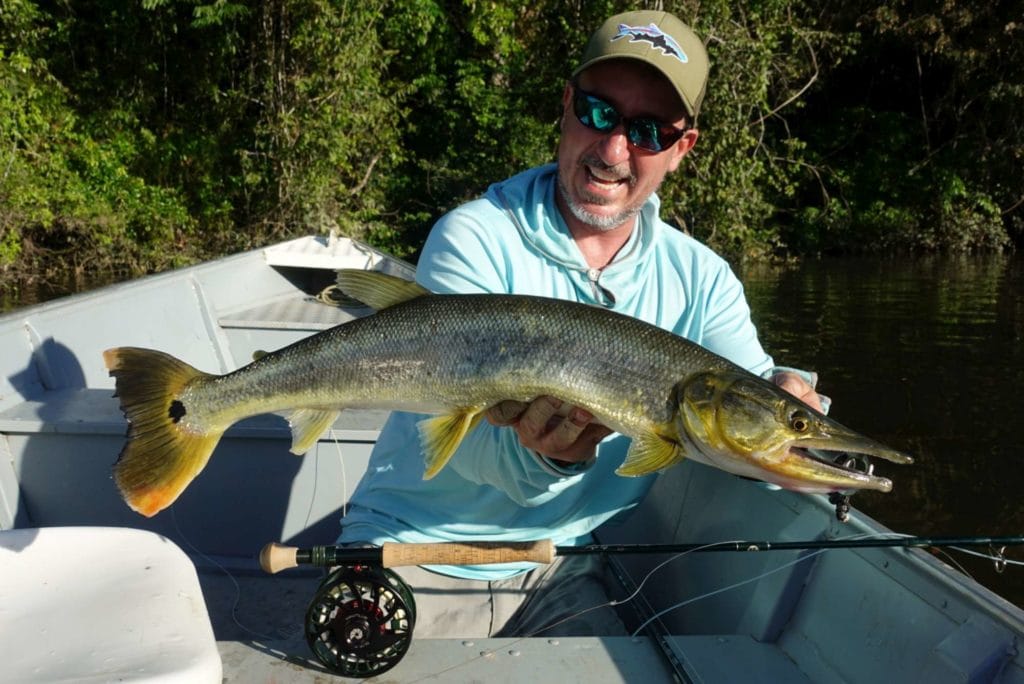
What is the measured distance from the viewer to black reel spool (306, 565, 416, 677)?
253cm

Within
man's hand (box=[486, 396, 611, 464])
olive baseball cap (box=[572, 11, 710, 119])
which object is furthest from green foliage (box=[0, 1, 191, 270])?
man's hand (box=[486, 396, 611, 464])

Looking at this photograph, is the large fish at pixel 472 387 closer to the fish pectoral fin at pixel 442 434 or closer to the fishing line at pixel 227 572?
the fish pectoral fin at pixel 442 434

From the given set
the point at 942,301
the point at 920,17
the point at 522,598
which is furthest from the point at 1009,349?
the point at 920,17

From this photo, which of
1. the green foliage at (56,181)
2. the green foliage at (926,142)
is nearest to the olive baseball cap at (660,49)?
the green foliage at (56,181)

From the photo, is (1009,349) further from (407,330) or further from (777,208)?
(777,208)

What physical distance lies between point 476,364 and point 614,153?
3.46ft

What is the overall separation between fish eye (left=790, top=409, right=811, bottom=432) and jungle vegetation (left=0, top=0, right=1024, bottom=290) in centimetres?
1689

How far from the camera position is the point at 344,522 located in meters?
3.13

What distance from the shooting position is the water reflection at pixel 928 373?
22.6ft

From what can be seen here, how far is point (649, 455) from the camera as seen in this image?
7.98 ft

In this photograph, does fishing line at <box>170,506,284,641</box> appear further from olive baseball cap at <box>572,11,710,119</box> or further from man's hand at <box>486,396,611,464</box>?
olive baseball cap at <box>572,11,710,119</box>

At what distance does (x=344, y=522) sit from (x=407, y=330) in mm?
962

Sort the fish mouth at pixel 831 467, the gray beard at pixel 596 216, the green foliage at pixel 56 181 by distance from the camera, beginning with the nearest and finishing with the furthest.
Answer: the fish mouth at pixel 831 467, the gray beard at pixel 596 216, the green foliage at pixel 56 181

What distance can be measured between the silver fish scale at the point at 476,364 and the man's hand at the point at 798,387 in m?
0.54
